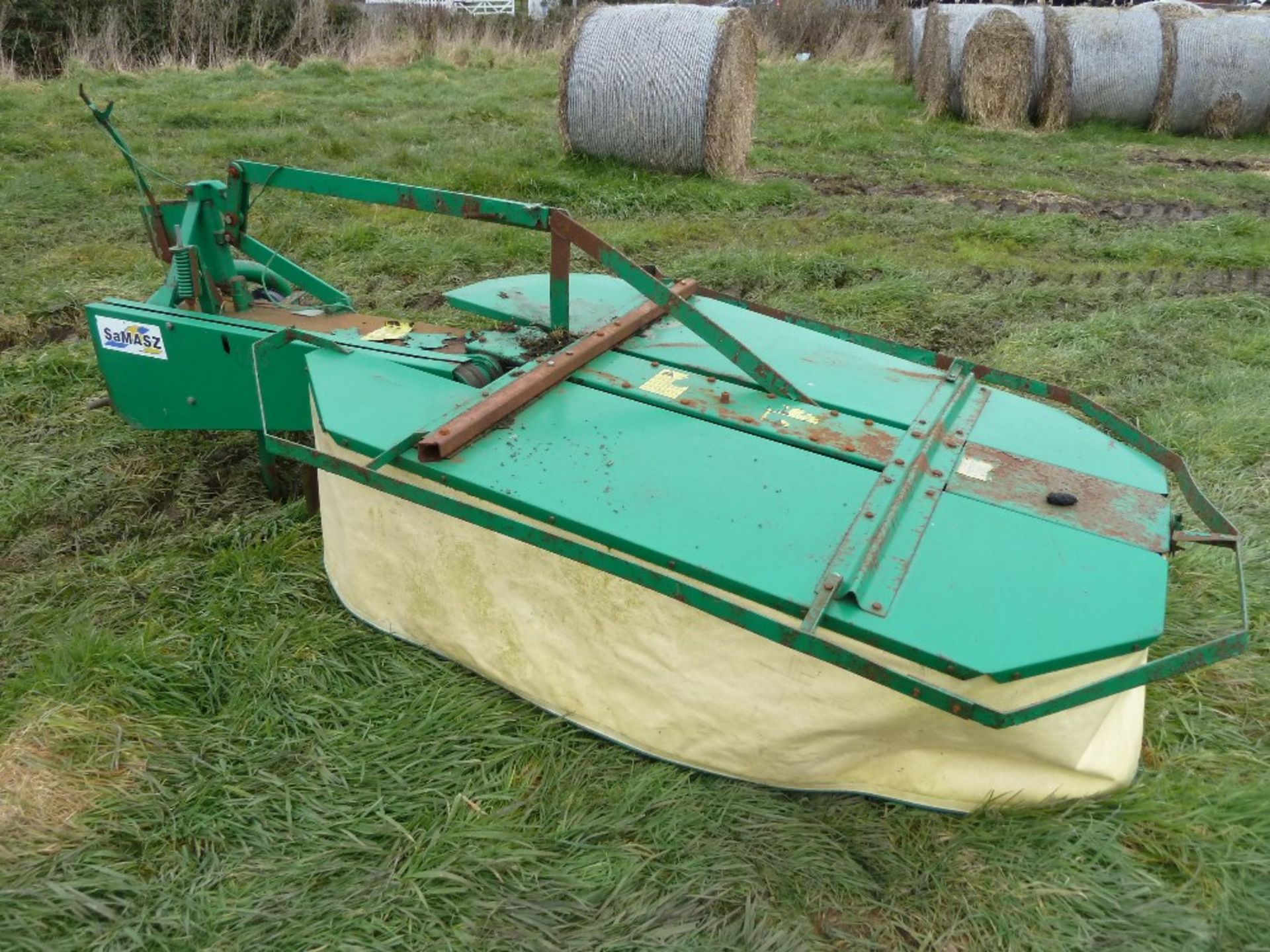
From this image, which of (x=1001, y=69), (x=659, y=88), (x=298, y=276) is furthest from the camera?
(x=1001, y=69)

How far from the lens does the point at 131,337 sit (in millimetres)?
3125

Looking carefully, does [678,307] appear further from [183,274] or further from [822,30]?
[822,30]

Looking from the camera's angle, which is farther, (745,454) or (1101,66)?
(1101,66)

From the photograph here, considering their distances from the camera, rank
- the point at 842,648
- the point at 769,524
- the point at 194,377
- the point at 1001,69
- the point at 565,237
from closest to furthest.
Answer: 1. the point at 842,648
2. the point at 769,524
3. the point at 565,237
4. the point at 194,377
5. the point at 1001,69

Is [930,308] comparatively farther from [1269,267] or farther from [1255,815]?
[1255,815]

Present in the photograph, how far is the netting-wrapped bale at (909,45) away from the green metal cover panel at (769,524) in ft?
46.3

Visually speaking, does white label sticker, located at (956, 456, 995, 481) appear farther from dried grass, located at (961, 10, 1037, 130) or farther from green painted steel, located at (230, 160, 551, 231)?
dried grass, located at (961, 10, 1037, 130)

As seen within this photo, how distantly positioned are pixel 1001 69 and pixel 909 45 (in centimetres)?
366

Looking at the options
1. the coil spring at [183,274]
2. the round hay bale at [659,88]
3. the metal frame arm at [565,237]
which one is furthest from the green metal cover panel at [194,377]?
the round hay bale at [659,88]

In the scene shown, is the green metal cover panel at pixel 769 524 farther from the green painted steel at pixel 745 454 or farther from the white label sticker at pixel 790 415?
the white label sticker at pixel 790 415

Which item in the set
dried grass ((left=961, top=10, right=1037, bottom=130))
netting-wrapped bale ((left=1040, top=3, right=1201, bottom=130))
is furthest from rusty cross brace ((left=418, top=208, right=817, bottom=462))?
netting-wrapped bale ((left=1040, top=3, right=1201, bottom=130))

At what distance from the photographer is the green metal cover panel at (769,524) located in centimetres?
196

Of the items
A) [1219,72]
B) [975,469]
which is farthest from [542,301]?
[1219,72]

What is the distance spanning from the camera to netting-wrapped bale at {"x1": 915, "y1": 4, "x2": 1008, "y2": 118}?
1237cm
